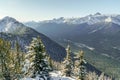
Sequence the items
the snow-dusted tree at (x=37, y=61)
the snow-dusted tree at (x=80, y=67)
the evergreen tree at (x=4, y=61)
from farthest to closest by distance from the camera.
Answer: the snow-dusted tree at (x=80, y=67)
the evergreen tree at (x=4, y=61)
the snow-dusted tree at (x=37, y=61)

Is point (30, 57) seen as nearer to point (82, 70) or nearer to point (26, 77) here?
point (26, 77)

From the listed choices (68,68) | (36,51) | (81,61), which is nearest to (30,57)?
(36,51)

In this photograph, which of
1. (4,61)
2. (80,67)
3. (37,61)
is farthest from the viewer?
(80,67)

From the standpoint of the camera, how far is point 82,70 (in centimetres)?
6525

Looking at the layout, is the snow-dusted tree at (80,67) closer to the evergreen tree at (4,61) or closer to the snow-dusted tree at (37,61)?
the snow-dusted tree at (37,61)

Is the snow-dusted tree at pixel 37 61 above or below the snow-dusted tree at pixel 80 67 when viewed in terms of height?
above

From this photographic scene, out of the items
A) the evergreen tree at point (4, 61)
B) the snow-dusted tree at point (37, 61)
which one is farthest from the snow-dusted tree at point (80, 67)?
the evergreen tree at point (4, 61)

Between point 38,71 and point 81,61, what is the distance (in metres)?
15.7

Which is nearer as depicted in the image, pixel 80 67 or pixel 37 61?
pixel 37 61

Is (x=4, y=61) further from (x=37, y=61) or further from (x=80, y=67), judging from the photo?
(x=80, y=67)

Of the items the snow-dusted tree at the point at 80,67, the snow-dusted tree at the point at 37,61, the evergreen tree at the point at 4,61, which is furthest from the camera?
the snow-dusted tree at the point at 80,67

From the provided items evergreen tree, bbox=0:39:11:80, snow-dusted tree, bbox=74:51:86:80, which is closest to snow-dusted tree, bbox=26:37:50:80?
evergreen tree, bbox=0:39:11:80

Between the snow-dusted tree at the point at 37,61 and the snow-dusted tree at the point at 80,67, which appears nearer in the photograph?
the snow-dusted tree at the point at 37,61

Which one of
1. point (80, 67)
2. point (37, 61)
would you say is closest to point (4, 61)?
point (37, 61)
